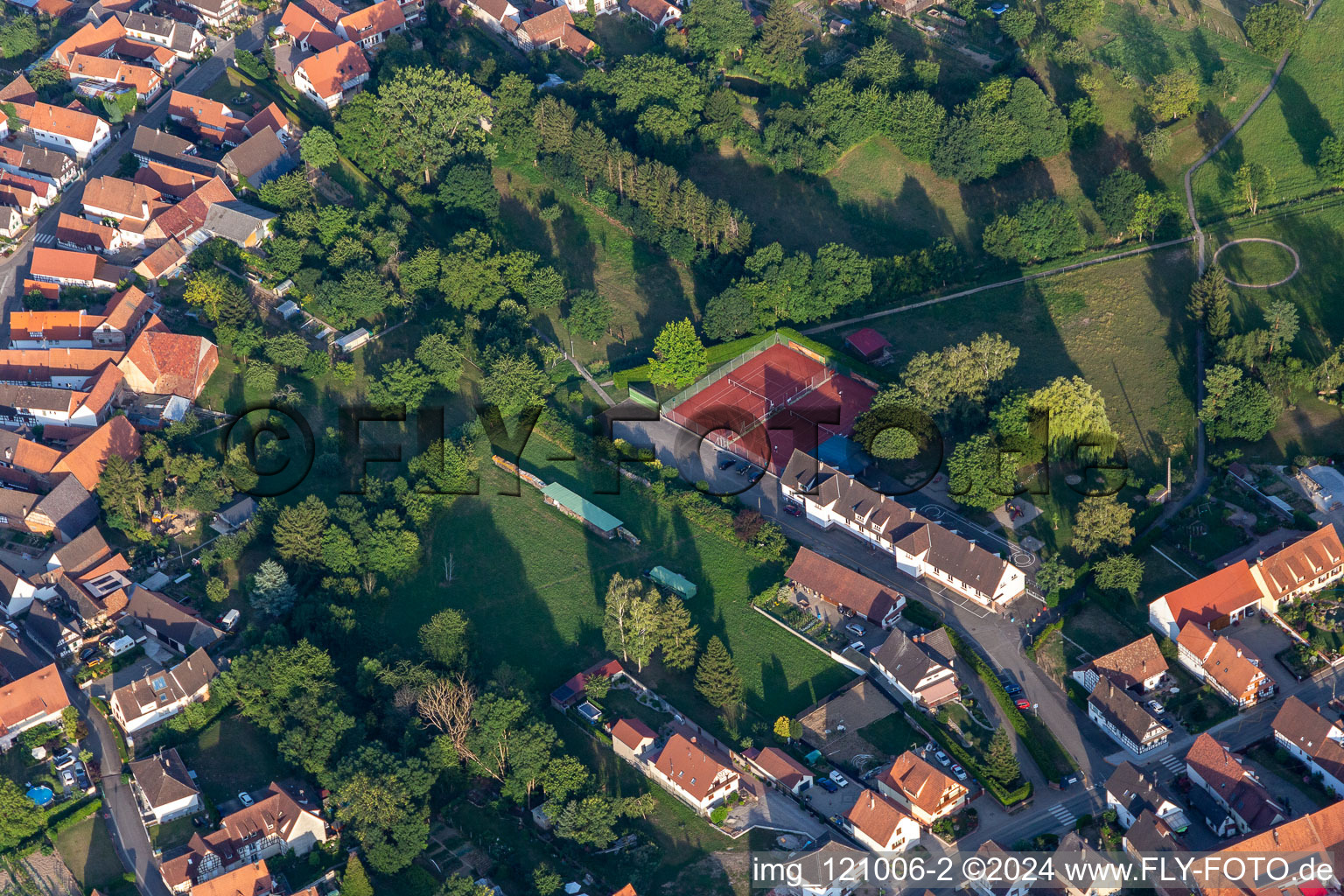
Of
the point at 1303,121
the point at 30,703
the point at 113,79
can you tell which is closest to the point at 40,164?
the point at 113,79

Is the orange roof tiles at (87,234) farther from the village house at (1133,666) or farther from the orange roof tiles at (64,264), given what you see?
the village house at (1133,666)

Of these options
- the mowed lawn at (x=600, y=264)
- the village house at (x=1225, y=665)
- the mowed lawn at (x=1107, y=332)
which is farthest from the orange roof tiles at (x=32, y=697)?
the village house at (x=1225, y=665)

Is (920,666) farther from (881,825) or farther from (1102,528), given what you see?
(1102,528)

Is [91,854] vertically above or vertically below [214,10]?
below

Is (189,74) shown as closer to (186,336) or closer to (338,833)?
(186,336)

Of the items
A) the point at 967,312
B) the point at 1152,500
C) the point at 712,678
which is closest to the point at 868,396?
the point at 967,312
